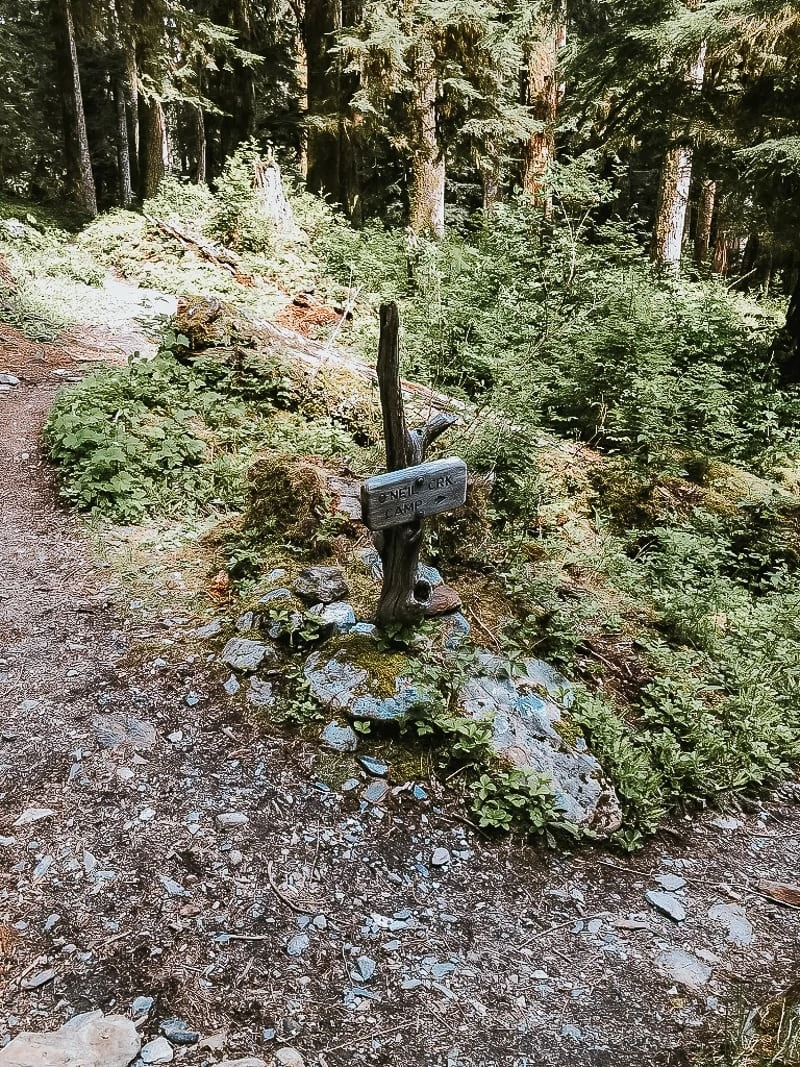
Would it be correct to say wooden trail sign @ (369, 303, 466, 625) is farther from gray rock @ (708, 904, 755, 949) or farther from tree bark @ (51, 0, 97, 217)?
tree bark @ (51, 0, 97, 217)

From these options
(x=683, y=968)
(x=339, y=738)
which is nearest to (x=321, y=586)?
(x=339, y=738)

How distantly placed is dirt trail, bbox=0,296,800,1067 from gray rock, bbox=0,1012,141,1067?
2.5 inches

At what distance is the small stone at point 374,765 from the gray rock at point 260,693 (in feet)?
2.32

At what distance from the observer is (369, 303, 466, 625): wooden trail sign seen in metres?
3.81

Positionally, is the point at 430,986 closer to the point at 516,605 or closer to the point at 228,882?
the point at 228,882

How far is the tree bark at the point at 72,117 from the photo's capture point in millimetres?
16016

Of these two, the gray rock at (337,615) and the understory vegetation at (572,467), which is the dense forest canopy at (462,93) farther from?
the gray rock at (337,615)

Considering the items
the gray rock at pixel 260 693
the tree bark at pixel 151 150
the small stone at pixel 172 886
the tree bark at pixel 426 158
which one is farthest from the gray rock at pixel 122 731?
the tree bark at pixel 151 150

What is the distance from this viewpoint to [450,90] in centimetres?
1265

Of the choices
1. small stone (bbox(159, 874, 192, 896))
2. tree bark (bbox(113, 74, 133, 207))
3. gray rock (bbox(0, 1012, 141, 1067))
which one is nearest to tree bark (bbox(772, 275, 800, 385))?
small stone (bbox(159, 874, 192, 896))

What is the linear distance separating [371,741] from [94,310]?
9.17 meters

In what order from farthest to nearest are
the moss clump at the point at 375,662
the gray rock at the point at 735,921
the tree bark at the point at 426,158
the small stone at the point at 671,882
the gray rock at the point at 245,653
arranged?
the tree bark at the point at 426,158
the gray rock at the point at 245,653
the moss clump at the point at 375,662
the small stone at the point at 671,882
the gray rock at the point at 735,921

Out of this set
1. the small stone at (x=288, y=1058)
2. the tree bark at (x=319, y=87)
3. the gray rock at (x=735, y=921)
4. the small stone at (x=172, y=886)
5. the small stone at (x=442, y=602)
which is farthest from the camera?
the tree bark at (x=319, y=87)

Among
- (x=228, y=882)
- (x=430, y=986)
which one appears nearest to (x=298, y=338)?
→ (x=228, y=882)
